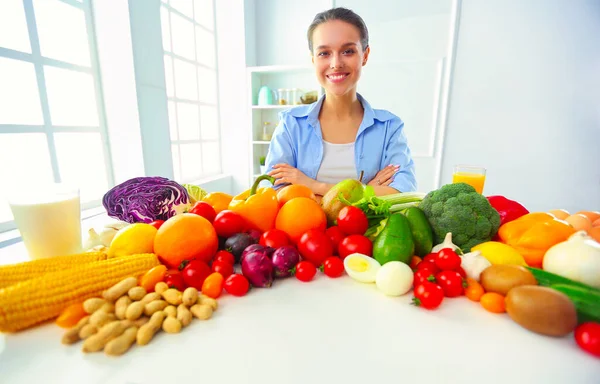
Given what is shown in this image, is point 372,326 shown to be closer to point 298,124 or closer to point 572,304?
point 572,304

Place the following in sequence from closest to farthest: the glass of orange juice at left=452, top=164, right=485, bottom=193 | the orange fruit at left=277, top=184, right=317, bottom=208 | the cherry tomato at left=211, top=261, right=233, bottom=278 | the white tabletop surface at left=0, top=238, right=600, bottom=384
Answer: the white tabletop surface at left=0, top=238, right=600, bottom=384, the cherry tomato at left=211, top=261, right=233, bottom=278, the orange fruit at left=277, top=184, right=317, bottom=208, the glass of orange juice at left=452, top=164, right=485, bottom=193

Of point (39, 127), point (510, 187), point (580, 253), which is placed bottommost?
point (510, 187)

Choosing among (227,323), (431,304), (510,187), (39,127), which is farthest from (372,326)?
(510,187)

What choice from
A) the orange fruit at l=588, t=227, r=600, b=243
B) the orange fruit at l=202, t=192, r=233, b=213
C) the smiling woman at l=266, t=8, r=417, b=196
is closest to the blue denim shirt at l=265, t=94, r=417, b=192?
the smiling woman at l=266, t=8, r=417, b=196

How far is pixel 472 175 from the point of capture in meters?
1.16

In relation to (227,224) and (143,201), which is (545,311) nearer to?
(227,224)

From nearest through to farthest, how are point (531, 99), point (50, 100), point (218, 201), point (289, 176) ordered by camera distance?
point (218, 201) < point (289, 176) < point (50, 100) < point (531, 99)

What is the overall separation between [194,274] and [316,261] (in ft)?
0.88

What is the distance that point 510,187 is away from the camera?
302cm

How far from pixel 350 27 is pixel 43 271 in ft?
4.11

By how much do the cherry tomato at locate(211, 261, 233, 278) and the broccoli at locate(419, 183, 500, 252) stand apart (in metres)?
0.49

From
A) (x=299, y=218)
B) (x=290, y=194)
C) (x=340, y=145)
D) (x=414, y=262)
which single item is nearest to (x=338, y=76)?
(x=340, y=145)

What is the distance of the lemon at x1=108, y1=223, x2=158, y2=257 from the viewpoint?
61cm

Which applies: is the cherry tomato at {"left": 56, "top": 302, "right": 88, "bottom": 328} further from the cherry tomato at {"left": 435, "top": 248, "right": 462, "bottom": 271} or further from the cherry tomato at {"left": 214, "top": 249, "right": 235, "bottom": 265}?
the cherry tomato at {"left": 435, "top": 248, "right": 462, "bottom": 271}
